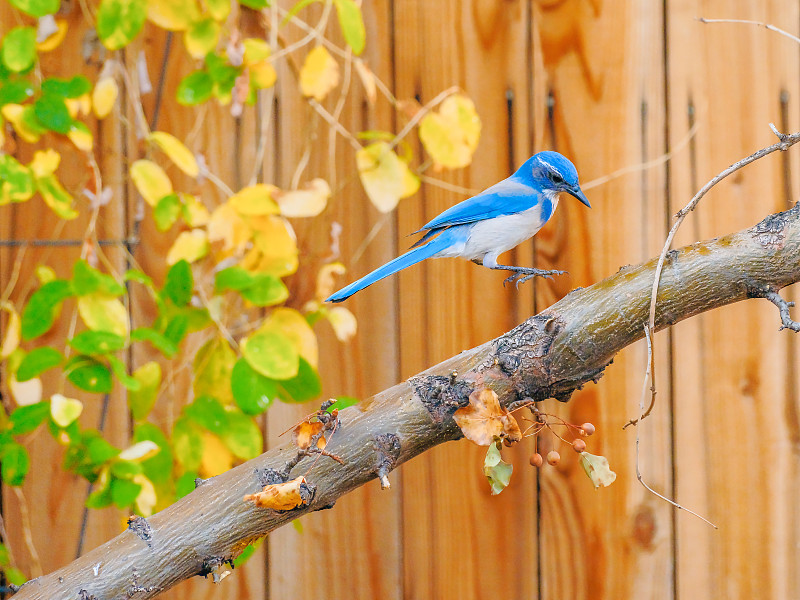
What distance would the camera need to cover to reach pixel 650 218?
4.27ft

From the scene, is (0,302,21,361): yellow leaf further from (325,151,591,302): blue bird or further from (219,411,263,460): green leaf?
(325,151,591,302): blue bird

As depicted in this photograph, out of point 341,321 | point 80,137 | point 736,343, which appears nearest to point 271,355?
point 341,321

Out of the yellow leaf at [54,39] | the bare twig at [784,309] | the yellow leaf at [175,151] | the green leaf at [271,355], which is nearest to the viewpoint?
the bare twig at [784,309]

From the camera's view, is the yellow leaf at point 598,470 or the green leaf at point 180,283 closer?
the yellow leaf at point 598,470

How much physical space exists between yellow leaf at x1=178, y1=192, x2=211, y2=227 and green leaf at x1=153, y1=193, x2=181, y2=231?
1cm

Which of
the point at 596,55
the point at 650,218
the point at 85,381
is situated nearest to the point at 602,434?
the point at 650,218

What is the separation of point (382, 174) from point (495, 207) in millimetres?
445

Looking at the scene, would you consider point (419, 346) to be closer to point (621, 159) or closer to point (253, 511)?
point (621, 159)

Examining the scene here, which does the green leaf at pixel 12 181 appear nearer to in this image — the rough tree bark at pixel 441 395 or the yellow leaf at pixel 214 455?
the yellow leaf at pixel 214 455

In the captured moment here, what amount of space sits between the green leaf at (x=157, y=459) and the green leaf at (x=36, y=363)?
0.50ft

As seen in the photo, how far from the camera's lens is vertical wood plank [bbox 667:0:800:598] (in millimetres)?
1299

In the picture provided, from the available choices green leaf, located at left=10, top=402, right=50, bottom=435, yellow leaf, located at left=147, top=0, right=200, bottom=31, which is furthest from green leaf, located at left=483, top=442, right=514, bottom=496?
yellow leaf, located at left=147, top=0, right=200, bottom=31

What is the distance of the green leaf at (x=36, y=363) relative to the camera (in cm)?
104

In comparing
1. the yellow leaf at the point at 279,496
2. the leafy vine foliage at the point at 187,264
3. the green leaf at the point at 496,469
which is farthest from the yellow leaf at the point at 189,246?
the green leaf at the point at 496,469
